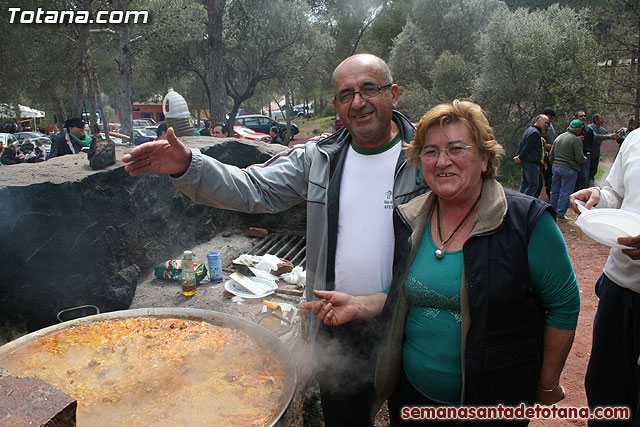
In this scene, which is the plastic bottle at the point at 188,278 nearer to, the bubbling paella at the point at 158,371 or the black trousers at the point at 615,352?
the bubbling paella at the point at 158,371

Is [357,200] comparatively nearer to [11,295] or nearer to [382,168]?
[382,168]

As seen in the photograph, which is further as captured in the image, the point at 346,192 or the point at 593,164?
the point at 593,164

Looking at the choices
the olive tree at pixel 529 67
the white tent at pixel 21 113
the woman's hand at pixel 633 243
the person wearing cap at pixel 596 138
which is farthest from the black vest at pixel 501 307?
the white tent at pixel 21 113

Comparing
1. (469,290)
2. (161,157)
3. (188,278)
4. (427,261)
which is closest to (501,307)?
(469,290)

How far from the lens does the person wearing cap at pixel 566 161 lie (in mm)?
8734

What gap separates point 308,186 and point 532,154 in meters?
8.25

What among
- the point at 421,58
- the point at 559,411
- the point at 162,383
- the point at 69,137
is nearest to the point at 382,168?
the point at 162,383

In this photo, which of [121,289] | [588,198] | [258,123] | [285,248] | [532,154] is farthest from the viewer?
[258,123]

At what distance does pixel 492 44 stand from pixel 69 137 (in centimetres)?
1459

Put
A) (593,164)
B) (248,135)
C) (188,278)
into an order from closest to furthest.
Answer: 1. (188,278)
2. (593,164)
3. (248,135)

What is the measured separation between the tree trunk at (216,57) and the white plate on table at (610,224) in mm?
15417

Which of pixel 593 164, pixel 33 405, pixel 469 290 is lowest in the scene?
pixel 593 164

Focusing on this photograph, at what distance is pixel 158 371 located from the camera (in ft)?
7.30

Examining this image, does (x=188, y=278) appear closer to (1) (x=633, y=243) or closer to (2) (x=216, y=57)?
(1) (x=633, y=243)
